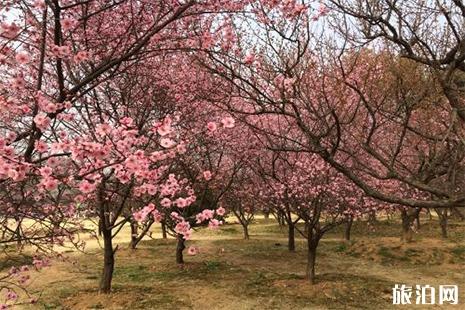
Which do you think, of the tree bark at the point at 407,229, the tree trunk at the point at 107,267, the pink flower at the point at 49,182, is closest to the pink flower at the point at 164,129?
the pink flower at the point at 49,182

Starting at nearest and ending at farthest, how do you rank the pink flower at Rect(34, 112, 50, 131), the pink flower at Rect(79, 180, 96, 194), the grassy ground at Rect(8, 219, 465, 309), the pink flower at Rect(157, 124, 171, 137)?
the pink flower at Rect(34, 112, 50, 131), the pink flower at Rect(157, 124, 171, 137), the pink flower at Rect(79, 180, 96, 194), the grassy ground at Rect(8, 219, 465, 309)

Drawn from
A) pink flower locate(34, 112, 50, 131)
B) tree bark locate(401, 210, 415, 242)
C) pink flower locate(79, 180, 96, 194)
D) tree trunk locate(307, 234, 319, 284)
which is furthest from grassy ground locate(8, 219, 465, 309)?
pink flower locate(34, 112, 50, 131)

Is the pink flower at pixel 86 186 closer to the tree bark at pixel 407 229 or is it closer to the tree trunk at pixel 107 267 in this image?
the tree trunk at pixel 107 267

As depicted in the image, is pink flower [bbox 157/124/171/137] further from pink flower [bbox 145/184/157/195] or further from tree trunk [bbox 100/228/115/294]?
tree trunk [bbox 100/228/115/294]

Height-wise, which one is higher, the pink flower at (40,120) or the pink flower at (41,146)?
the pink flower at (40,120)

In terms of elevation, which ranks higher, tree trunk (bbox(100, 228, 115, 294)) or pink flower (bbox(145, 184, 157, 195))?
pink flower (bbox(145, 184, 157, 195))

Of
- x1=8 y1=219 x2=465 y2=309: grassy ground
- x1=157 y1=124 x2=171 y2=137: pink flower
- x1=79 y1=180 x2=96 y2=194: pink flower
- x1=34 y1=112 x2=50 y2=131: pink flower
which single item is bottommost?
x1=8 y1=219 x2=465 y2=309: grassy ground

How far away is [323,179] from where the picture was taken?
619 inches

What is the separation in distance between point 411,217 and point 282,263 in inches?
300

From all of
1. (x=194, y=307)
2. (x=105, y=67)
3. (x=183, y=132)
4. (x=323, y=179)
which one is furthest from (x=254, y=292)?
(x=105, y=67)

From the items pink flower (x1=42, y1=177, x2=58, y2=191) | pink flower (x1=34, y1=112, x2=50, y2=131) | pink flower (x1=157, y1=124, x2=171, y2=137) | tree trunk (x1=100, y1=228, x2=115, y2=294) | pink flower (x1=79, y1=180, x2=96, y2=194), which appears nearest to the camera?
pink flower (x1=42, y1=177, x2=58, y2=191)

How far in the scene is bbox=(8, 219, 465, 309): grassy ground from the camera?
1357 cm

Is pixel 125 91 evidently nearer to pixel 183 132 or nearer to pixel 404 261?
pixel 183 132

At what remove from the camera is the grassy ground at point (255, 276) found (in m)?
13.6
